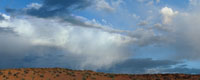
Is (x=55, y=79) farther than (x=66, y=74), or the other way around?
(x=66, y=74)

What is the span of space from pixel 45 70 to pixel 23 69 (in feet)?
12.1

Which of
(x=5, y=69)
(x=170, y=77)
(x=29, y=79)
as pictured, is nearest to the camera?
(x=29, y=79)

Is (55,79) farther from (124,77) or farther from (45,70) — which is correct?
(124,77)

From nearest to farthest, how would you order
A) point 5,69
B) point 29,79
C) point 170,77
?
point 29,79, point 170,77, point 5,69

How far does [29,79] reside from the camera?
35.8 meters

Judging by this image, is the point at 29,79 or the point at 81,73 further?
the point at 81,73

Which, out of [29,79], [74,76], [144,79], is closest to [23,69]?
[29,79]

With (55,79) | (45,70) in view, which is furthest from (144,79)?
(45,70)

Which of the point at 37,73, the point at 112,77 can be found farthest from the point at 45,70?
the point at 112,77

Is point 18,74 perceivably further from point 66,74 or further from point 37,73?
point 66,74

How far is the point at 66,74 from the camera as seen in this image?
3903 centimetres

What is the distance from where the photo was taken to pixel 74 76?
3781 cm

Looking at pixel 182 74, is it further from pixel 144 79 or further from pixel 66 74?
pixel 66 74

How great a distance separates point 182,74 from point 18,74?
2567 cm
